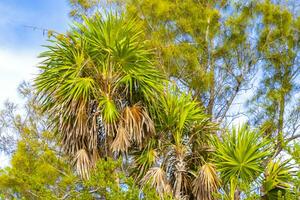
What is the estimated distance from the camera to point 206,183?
913 cm

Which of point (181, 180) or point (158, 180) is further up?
point (181, 180)

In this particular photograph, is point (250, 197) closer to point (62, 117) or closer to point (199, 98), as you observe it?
point (62, 117)

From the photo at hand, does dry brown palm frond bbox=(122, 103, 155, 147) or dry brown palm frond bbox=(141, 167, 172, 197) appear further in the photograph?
dry brown palm frond bbox=(122, 103, 155, 147)

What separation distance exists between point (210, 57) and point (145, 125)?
4.73 meters

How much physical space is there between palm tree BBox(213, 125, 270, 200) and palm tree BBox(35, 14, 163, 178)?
137cm

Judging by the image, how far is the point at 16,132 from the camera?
1634 cm

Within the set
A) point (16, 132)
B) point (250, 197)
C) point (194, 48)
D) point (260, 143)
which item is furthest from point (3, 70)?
point (250, 197)

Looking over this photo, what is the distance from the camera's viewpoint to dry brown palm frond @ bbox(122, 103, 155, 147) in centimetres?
905

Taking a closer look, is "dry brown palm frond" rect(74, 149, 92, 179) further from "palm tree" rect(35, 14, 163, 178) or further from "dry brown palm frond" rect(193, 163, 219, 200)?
"dry brown palm frond" rect(193, 163, 219, 200)

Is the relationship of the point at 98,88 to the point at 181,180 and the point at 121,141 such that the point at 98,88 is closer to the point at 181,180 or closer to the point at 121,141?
the point at 121,141

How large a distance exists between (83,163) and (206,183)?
2.10m

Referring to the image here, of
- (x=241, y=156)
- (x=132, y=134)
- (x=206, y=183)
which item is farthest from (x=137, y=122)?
(x=241, y=156)

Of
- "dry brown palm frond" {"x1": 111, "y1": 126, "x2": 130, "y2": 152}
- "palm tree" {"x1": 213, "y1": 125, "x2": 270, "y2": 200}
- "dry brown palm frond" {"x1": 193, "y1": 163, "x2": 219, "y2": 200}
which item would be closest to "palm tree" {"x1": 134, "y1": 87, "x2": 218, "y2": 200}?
"dry brown palm frond" {"x1": 193, "y1": 163, "x2": 219, "y2": 200}

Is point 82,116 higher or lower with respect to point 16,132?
lower
